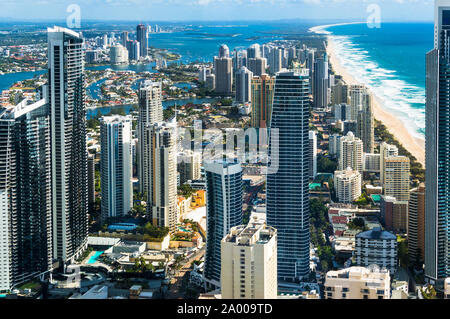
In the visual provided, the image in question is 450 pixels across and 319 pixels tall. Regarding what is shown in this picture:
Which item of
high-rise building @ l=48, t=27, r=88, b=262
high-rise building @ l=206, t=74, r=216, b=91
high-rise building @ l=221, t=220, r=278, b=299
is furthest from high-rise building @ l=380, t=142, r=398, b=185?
high-rise building @ l=221, t=220, r=278, b=299

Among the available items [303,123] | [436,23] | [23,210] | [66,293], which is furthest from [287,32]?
[66,293]

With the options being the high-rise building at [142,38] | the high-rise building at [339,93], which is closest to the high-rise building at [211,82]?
the high-rise building at [339,93]

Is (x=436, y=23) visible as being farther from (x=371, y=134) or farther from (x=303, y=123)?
(x=371, y=134)

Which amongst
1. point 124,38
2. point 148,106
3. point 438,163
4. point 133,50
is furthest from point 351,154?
point 124,38

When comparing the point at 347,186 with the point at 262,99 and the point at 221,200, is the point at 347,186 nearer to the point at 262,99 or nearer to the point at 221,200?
the point at 262,99

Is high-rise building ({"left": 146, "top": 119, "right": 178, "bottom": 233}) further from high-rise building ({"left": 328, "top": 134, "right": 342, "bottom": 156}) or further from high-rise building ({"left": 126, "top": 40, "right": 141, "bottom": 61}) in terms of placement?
high-rise building ({"left": 328, "top": 134, "right": 342, "bottom": 156})

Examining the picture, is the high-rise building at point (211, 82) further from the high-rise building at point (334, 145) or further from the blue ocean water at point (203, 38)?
the blue ocean water at point (203, 38)
